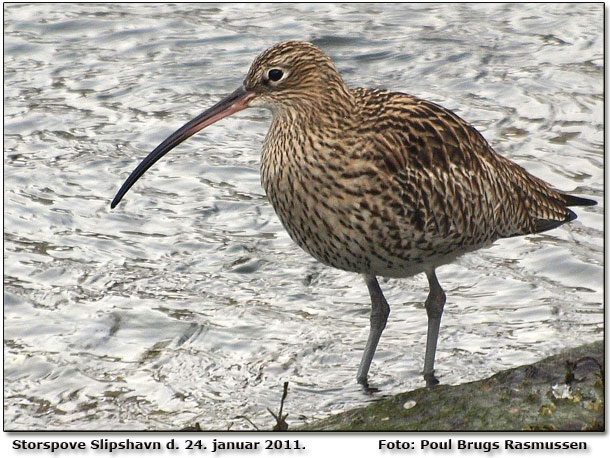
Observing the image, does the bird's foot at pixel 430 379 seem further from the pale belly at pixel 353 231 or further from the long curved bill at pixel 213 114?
the long curved bill at pixel 213 114

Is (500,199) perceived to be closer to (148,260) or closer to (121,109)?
(148,260)

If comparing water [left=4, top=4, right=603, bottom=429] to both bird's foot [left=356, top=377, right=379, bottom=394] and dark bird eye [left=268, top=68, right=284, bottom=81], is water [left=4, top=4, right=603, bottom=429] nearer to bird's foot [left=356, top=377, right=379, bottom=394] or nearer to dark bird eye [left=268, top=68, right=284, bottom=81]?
bird's foot [left=356, top=377, right=379, bottom=394]

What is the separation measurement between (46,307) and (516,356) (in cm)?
325

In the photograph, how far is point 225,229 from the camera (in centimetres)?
1011

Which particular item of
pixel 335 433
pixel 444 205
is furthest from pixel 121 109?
pixel 335 433

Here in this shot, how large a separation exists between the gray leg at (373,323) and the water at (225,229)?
124 mm

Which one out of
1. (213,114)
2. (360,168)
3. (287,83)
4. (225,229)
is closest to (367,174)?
(360,168)

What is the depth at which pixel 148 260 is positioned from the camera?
376 inches

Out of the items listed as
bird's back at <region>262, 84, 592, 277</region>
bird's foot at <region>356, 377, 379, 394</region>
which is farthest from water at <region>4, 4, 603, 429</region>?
bird's back at <region>262, 84, 592, 277</region>

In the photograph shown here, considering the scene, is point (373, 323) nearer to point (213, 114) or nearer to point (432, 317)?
point (432, 317)

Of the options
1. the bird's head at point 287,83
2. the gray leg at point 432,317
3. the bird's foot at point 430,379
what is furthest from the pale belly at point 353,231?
the bird's foot at point 430,379

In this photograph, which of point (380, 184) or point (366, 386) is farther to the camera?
point (366, 386)

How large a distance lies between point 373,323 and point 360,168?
1.36 metres

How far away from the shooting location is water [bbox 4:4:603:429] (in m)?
7.94
